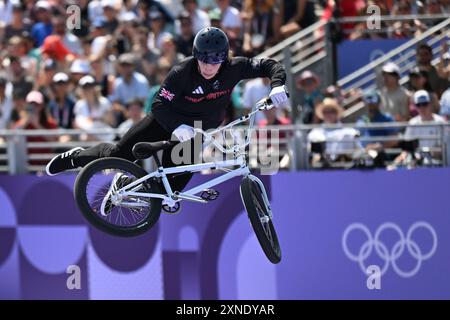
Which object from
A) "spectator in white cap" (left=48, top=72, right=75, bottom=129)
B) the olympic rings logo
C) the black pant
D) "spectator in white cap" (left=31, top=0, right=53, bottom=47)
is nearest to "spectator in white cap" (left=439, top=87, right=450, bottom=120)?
the olympic rings logo

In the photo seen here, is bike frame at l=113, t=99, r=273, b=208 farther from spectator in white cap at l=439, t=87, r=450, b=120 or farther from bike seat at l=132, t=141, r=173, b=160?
spectator in white cap at l=439, t=87, r=450, b=120

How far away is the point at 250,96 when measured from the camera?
654 inches

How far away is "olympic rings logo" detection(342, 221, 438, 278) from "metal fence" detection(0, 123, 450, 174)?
35.8 inches

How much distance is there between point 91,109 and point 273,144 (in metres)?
3.03

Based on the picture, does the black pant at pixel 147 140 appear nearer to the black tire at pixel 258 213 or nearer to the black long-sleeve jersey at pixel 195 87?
the black long-sleeve jersey at pixel 195 87

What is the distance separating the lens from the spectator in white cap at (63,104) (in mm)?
17156

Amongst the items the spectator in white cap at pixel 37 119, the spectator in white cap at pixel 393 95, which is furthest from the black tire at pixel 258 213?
the spectator in white cap at pixel 37 119

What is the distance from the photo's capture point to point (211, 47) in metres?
11.2

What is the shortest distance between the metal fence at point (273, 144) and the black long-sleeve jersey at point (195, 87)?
231 centimetres

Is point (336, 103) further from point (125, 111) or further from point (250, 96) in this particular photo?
point (125, 111)

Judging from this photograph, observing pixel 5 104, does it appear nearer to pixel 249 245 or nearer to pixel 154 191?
pixel 249 245

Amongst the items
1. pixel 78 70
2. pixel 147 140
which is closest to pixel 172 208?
pixel 147 140

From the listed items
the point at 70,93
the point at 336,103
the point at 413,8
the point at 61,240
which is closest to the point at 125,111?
the point at 70,93

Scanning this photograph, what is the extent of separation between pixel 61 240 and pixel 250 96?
3316mm
